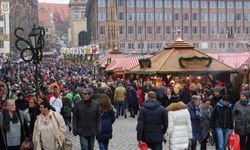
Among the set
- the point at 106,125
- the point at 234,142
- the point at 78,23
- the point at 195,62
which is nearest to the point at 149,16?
the point at 78,23

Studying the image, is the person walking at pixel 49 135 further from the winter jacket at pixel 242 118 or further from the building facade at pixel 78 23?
the building facade at pixel 78 23

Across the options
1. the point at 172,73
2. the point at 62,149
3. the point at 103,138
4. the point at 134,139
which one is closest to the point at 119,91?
the point at 172,73

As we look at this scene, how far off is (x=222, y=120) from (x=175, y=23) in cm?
8424

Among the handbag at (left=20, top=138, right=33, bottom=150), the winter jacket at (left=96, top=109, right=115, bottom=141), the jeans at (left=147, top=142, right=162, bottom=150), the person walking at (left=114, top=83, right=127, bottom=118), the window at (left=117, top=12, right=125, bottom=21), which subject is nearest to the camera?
the handbag at (left=20, top=138, right=33, bottom=150)

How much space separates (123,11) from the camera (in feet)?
303

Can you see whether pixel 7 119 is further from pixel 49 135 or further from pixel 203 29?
pixel 203 29

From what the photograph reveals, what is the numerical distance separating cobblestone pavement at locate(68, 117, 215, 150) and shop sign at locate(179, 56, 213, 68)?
7.29 metres

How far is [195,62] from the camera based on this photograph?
2808 cm

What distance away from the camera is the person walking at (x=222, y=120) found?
11422 mm

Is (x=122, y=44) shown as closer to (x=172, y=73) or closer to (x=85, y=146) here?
(x=172, y=73)

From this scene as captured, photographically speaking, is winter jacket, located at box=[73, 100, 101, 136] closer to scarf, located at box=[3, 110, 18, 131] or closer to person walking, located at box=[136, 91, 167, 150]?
person walking, located at box=[136, 91, 167, 150]

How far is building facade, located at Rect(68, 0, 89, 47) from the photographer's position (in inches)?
5443

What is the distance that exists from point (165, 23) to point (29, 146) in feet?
288

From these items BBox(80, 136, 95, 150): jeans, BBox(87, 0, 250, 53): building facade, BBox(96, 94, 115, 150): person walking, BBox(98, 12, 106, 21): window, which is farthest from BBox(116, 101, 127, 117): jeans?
BBox(98, 12, 106, 21): window
